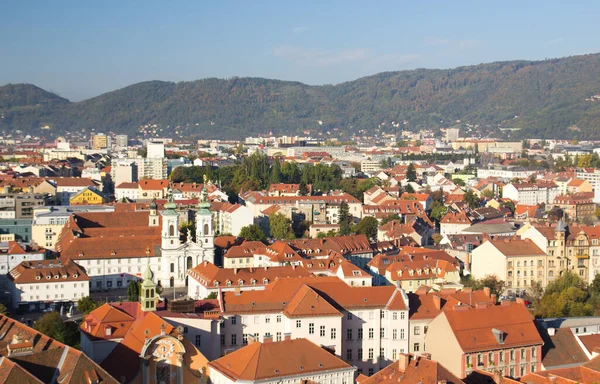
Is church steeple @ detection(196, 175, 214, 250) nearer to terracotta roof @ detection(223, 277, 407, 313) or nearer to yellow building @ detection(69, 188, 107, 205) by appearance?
terracotta roof @ detection(223, 277, 407, 313)

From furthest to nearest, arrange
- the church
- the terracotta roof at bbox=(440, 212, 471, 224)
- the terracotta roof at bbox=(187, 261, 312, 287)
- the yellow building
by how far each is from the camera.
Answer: the yellow building, the terracotta roof at bbox=(440, 212, 471, 224), the church, the terracotta roof at bbox=(187, 261, 312, 287)

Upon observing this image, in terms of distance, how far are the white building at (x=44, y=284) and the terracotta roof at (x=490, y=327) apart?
80.5 ft

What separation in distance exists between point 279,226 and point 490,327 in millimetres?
39836

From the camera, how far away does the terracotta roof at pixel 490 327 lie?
1257 inches

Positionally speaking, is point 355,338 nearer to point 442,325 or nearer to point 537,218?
point 442,325

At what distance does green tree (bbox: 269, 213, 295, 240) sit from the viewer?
232 feet

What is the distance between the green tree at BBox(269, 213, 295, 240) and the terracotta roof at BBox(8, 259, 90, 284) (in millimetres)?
23014

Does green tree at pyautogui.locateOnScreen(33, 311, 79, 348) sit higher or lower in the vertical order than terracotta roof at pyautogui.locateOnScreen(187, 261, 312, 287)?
lower

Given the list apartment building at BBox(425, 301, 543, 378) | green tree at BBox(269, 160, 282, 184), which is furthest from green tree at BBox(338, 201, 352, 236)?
apartment building at BBox(425, 301, 543, 378)

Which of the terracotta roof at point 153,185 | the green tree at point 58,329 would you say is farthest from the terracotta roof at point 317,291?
the terracotta roof at point 153,185

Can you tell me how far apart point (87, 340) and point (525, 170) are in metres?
103

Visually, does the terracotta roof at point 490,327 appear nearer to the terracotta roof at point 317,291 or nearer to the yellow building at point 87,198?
the terracotta roof at point 317,291


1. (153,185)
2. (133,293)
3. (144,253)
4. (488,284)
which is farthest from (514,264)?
(153,185)

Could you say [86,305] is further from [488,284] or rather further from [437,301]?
[488,284]
